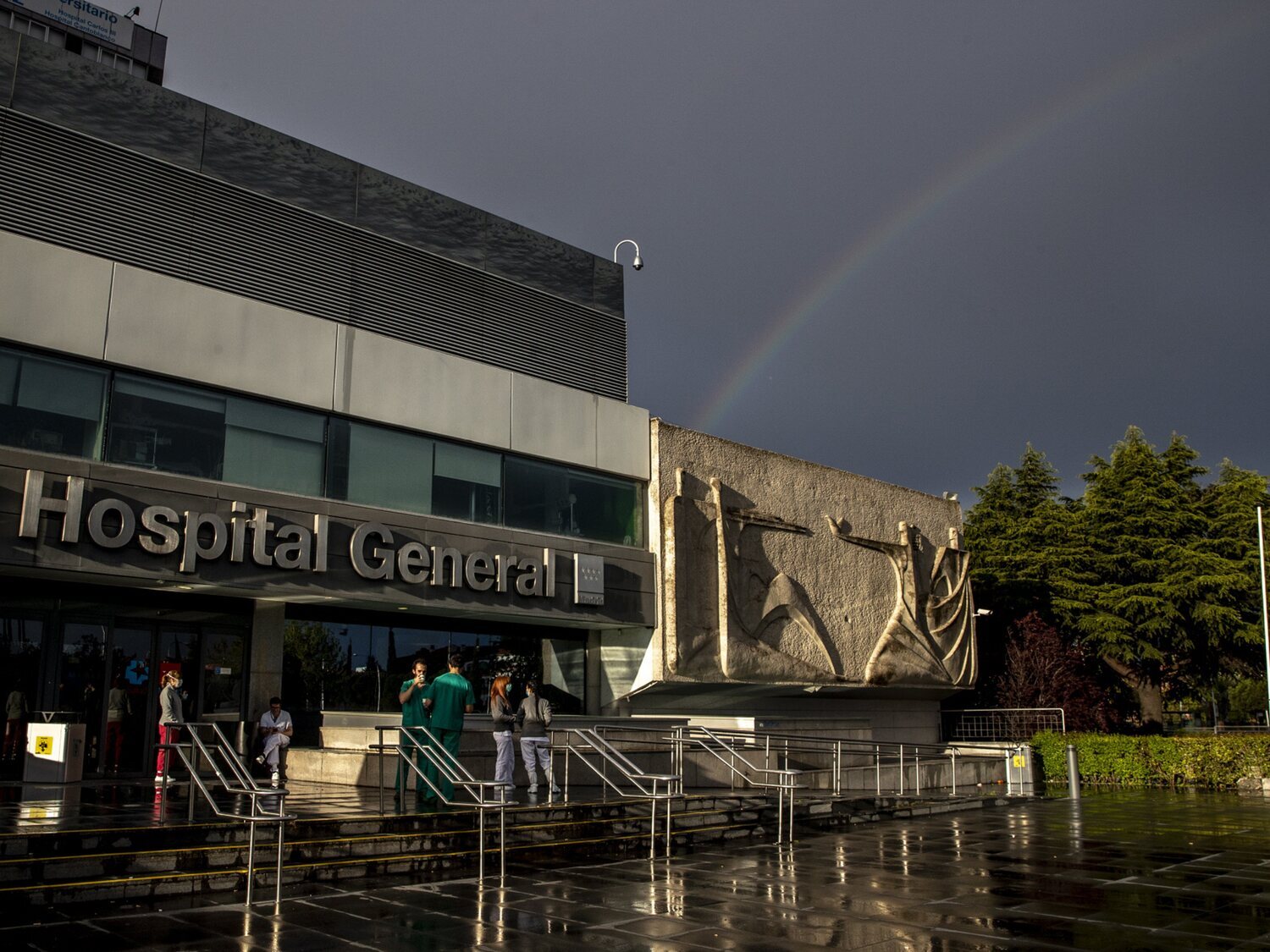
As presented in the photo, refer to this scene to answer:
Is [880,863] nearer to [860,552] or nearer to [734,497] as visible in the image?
[734,497]

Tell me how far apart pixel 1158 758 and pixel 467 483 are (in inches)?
864

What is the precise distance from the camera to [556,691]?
79.0 ft

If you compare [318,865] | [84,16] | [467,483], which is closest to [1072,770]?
[467,483]

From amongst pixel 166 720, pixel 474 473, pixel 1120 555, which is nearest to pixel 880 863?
pixel 166 720

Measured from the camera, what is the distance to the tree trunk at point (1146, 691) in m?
44.1

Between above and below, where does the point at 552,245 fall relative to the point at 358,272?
above

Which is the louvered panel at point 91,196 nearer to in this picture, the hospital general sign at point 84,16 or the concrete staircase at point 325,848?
the concrete staircase at point 325,848

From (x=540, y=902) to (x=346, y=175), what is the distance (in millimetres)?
15758

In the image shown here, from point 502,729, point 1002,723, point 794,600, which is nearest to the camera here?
point 502,729

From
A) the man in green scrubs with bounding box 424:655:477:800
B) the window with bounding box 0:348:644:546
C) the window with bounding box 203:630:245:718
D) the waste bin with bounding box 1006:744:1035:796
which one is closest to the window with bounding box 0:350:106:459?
the window with bounding box 0:348:644:546

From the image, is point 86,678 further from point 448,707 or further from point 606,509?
point 606,509

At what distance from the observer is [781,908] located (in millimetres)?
9602

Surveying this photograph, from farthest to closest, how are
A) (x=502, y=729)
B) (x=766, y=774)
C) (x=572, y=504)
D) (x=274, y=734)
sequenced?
(x=572, y=504)
(x=766, y=774)
(x=274, y=734)
(x=502, y=729)

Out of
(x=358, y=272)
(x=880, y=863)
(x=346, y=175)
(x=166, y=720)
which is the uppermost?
(x=346, y=175)
